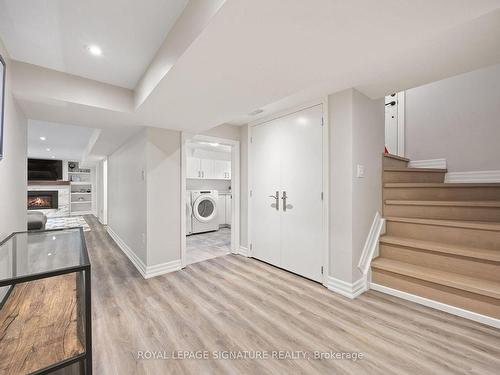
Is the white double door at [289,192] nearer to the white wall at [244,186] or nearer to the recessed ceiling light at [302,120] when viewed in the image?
the recessed ceiling light at [302,120]

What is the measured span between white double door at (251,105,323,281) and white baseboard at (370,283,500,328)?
649 millimetres

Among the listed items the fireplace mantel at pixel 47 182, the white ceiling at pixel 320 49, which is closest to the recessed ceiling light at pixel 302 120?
the white ceiling at pixel 320 49

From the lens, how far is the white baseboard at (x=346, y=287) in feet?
7.02

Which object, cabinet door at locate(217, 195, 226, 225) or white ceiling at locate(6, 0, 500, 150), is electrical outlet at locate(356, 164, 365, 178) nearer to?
white ceiling at locate(6, 0, 500, 150)

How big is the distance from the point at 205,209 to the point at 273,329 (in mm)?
3725

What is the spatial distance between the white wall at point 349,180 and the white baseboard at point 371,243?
2.7 inches

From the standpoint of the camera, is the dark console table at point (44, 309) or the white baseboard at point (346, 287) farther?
the white baseboard at point (346, 287)

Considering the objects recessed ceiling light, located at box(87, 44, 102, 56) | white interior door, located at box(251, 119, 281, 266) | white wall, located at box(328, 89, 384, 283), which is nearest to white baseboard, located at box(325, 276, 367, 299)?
white wall, located at box(328, 89, 384, 283)

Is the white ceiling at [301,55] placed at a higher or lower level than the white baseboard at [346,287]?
higher

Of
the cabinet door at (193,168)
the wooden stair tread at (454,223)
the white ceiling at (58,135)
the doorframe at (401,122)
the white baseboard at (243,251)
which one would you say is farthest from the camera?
the cabinet door at (193,168)

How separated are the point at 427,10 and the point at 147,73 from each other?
1.90 m

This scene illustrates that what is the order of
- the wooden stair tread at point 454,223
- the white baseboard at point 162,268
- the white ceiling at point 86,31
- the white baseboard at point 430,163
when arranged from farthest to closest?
the white baseboard at point 430,163 < the white baseboard at point 162,268 < the wooden stair tread at point 454,223 < the white ceiling at point 86,31

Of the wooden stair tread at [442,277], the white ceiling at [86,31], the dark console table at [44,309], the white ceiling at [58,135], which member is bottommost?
the wooden stair tread at [442,277]

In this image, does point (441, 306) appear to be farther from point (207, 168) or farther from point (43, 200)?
point (43, 200)
